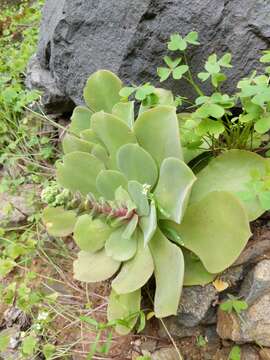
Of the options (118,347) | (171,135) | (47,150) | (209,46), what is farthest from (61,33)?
(118,347)

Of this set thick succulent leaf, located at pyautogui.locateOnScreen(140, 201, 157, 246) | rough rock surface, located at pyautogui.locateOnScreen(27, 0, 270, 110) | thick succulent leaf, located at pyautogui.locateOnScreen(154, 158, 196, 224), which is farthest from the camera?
rough rock surface, located at pyautogui.locateOnScreen(27, 0, 270, 110)

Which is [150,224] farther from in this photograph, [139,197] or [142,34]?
[142,34]

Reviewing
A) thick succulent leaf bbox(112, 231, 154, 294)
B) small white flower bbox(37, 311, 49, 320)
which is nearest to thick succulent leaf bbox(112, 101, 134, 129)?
thick succulent leaf bbox(112, 231, 154, 294)

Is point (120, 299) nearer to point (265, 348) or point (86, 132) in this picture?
point (265, 348)

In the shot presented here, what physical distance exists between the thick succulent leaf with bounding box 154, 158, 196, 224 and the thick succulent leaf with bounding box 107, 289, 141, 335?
0.93 ft

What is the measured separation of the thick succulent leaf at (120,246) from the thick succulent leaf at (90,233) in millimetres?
39

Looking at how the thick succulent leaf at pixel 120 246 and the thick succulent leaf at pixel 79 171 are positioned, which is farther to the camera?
the thick succulent leaf at pixel 79 171

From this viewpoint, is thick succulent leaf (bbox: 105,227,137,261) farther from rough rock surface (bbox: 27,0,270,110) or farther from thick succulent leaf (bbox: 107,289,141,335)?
rough rock surface (bbox: 27,0,270,110)

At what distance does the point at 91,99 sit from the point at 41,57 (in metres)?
0.91

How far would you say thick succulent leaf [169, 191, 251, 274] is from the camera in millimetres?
1166

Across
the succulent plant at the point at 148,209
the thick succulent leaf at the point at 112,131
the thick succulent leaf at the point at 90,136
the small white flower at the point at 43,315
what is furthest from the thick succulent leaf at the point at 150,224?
the small white flower at the point at 43,315

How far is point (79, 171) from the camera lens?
1.51 metres

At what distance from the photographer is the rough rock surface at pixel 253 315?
118 cm

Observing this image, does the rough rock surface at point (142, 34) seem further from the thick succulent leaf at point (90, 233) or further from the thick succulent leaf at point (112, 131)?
the thick succulent leaf at point (90, 233)
